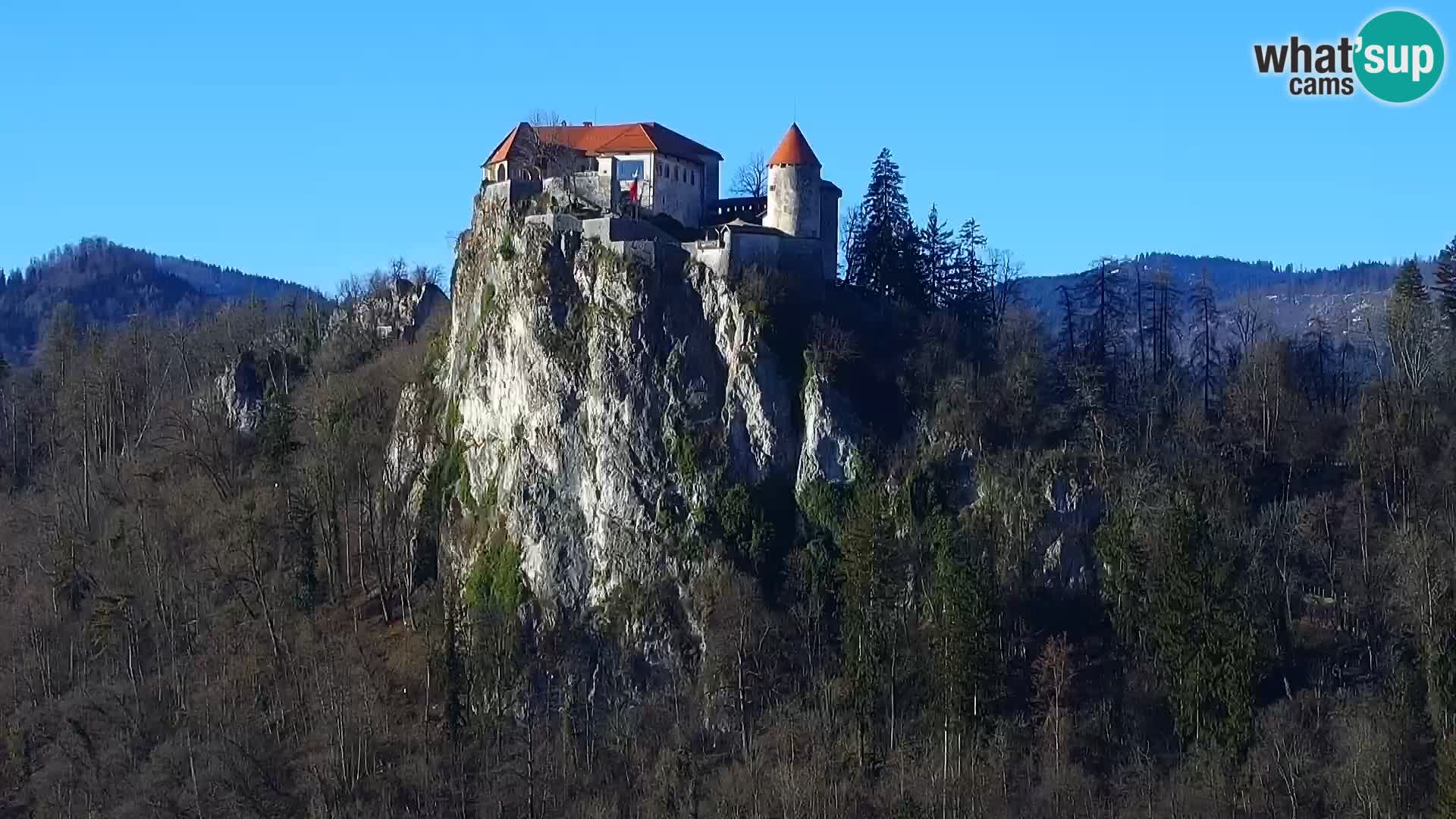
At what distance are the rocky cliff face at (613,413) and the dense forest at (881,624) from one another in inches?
44.8

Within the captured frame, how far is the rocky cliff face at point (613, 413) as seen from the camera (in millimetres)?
65438

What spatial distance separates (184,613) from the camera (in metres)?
70.4

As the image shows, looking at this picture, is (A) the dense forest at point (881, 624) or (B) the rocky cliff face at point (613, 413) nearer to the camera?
(A) the dense forest at point (881, 624)

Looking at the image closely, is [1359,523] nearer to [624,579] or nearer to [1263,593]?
[1263,593]

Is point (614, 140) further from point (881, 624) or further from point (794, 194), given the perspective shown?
point (881, 624)

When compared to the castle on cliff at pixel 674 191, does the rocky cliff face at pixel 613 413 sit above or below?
below

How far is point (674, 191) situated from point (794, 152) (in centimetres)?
509

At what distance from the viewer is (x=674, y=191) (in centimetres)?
7225

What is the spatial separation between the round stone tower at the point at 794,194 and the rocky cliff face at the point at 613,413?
4.02 metres

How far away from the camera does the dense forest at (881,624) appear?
57406 mm

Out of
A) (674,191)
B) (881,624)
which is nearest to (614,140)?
(674,191)

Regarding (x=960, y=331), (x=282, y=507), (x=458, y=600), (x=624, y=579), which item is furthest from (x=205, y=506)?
(x=960, y=331)

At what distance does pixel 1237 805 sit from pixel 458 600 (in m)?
27.1

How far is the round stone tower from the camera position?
69.4 metres
